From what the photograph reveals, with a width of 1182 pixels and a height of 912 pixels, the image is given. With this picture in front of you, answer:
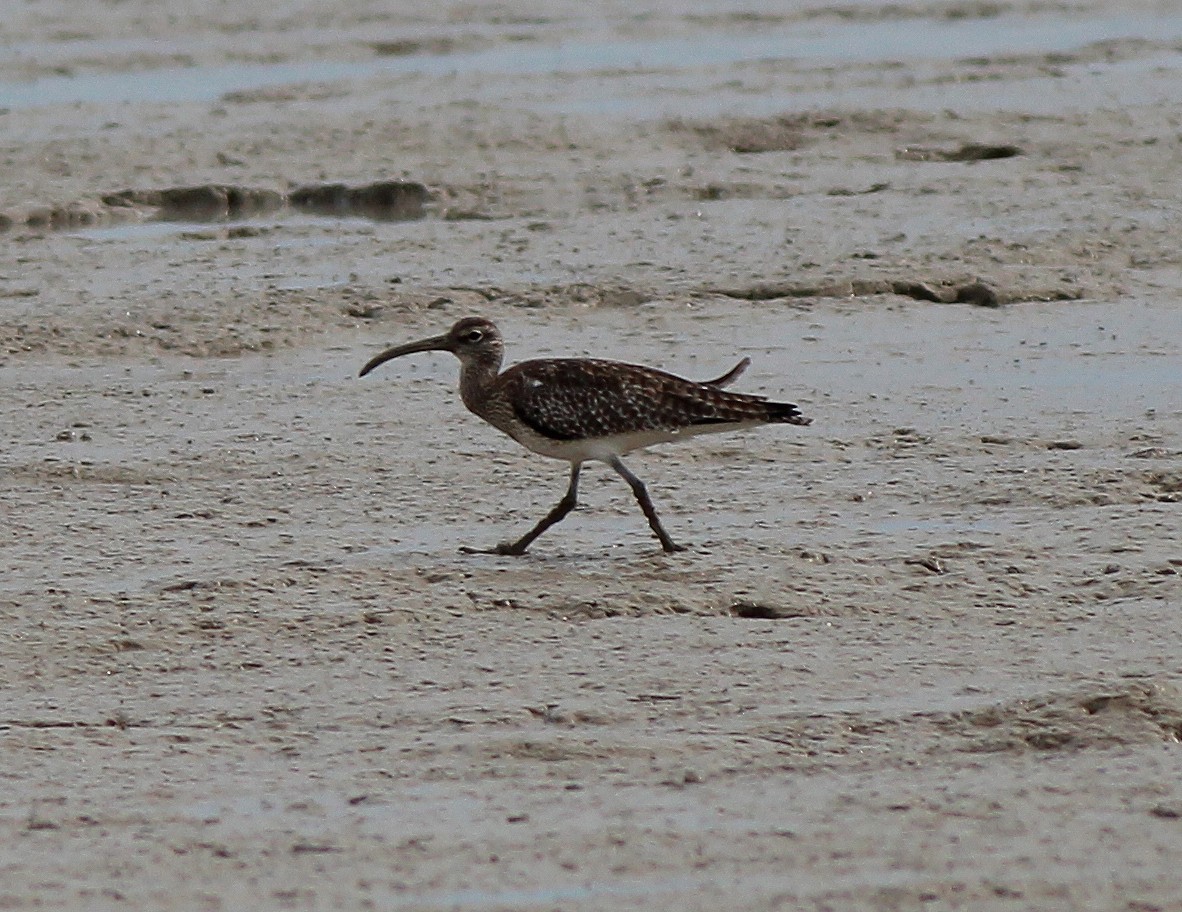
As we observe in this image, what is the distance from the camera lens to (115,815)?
6145 mm

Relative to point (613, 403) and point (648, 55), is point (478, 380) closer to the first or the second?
point (613, 403)

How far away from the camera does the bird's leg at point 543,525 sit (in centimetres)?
855

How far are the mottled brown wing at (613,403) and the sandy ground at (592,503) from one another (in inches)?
16.9

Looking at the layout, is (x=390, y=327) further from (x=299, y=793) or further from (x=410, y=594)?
(x=299, y=793)

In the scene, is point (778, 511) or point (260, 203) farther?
point (260, 203)

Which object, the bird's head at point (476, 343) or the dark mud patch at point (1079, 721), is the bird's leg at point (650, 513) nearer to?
the bird's head at point (476, 343)

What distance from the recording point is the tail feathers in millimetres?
8727

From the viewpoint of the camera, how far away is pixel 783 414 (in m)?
8.75

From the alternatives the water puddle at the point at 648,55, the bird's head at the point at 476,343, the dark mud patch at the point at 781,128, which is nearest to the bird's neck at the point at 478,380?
the bird's head at the point at 476,343

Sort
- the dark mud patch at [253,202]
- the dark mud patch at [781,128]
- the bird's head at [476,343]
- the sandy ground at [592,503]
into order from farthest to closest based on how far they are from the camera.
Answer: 1. the dark mud patch at [781,128]
2. the dark mud patch at [253,202]
3. the bird's head at [476,343]
4. the sandy ground at [592,503]

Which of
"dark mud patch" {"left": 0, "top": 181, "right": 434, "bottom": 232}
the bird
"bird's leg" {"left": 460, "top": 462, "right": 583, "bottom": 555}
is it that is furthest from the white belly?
"dark mud patch" {"left": 0, "top": 181, "right": 434, "bottom": 232}

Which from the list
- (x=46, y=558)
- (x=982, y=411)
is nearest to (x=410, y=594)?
(x=46, y=558)

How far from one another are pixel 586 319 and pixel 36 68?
807 centimetres

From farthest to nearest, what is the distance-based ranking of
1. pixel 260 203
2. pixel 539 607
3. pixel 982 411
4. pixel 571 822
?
1. pixel 260 203
2. pixel 982 411
3. pixel 539 607
4. pixel 571 822
